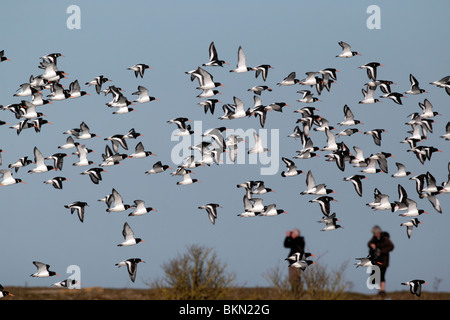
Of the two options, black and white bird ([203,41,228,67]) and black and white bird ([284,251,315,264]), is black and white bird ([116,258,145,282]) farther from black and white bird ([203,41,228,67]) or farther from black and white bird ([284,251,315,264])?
black and white bird ([203,41,228,67])

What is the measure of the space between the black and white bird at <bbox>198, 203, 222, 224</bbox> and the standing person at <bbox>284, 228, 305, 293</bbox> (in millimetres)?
3813

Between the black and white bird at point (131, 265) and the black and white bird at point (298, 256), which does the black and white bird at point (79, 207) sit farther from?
the black and white bird at point (298, 256)

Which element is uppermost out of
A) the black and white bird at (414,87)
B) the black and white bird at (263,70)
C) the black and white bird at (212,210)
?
the black and white bird at (263,70)

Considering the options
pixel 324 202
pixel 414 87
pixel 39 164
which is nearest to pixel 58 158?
pixel 39 164

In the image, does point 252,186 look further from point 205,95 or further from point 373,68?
point 373,68

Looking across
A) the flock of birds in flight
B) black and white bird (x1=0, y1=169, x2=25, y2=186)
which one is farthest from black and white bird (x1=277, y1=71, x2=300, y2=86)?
black and white bird (x1=0, y1=169, x2=25, y2=186)

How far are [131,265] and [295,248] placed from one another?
4.59m

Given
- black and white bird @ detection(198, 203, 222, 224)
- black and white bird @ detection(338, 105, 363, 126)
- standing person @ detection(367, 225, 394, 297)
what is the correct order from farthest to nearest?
black and white bird @ detection(338, 105, 363, 126) → black and white bird @ detection(198, 203, 222, 224) → standing person @ detection(367, 225, 394, 297)

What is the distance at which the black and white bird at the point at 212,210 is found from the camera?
24984 mm

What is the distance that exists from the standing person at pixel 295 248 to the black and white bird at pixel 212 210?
381cm

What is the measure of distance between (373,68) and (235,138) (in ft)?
18.1

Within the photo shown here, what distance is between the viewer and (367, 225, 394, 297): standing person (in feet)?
71.6

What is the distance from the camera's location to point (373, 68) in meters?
27.3

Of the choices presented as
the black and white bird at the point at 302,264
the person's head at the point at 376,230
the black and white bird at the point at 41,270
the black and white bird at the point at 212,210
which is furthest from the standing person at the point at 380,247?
the black and white bird at the point at 41,270
